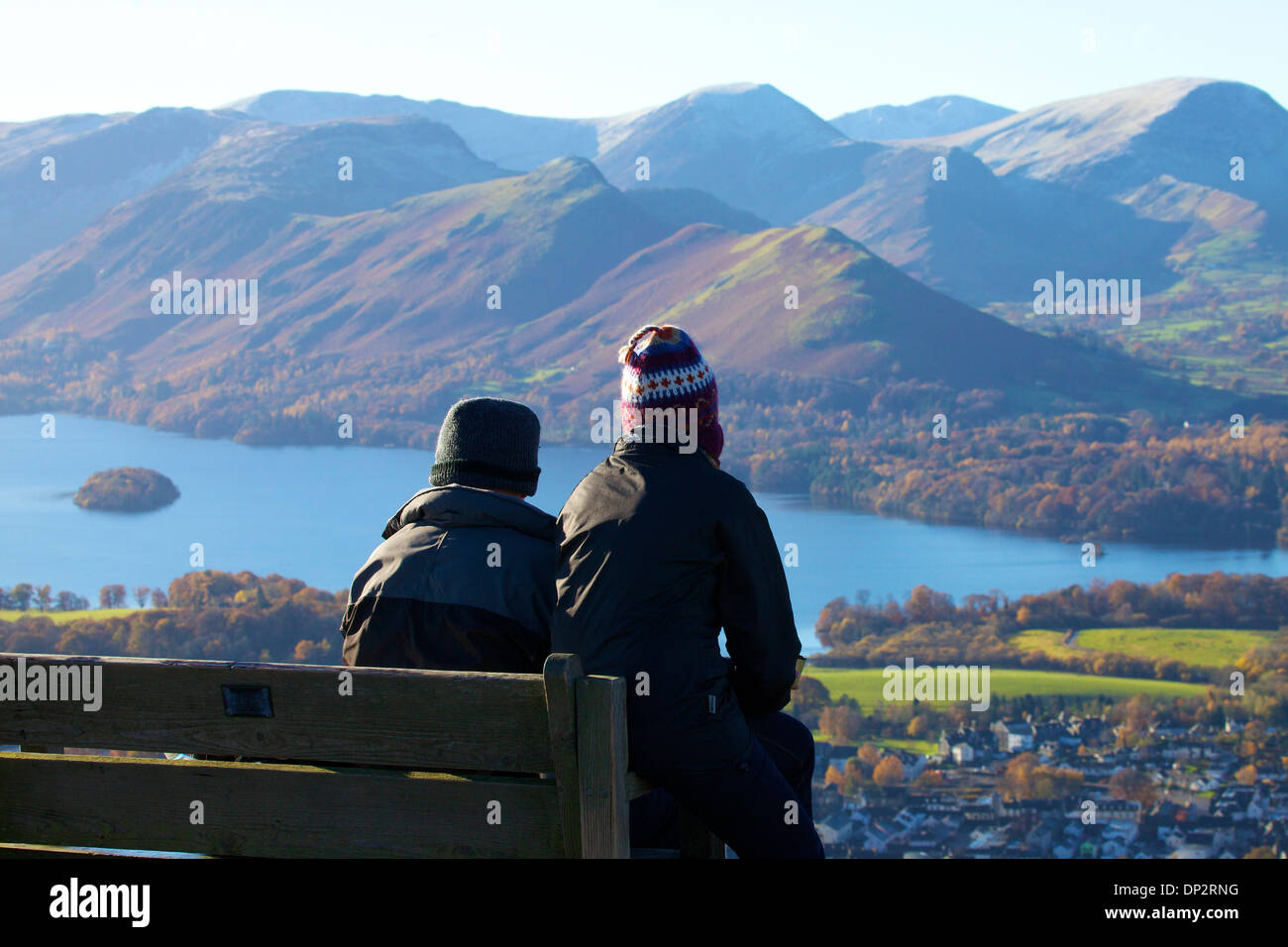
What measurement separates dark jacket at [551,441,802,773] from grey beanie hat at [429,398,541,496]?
1.48ft

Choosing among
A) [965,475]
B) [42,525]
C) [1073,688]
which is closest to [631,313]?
[965,475]

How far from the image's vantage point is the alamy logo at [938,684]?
2109 inches

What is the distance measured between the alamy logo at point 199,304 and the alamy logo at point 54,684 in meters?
184

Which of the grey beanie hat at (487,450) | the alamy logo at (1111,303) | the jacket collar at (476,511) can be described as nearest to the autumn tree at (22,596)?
the grey beanie hat at (487,450)

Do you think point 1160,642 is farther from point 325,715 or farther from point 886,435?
point 325,715

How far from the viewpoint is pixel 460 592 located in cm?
299

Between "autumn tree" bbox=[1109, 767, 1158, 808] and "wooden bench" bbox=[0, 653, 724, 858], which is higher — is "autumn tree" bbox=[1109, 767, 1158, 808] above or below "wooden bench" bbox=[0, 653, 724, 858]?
below

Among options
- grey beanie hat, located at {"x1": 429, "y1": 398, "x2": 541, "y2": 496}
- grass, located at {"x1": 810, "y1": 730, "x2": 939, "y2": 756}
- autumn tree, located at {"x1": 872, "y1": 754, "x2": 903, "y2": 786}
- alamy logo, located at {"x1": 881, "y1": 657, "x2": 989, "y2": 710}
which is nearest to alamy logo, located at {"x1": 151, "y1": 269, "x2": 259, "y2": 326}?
alamy logo, located at {"x1": 881, "y1": 657, "x2": 989, "y2": 710}

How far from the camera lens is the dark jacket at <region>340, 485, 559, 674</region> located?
2.99 metres

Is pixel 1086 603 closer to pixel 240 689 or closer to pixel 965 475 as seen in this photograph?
pixel 965 475

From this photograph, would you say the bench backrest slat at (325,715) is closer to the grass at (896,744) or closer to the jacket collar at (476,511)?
the jacket collar at (476,511)

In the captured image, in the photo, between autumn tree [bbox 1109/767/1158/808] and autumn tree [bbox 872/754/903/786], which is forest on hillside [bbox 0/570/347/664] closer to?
autumn tree [bbox 872/754/903/786]

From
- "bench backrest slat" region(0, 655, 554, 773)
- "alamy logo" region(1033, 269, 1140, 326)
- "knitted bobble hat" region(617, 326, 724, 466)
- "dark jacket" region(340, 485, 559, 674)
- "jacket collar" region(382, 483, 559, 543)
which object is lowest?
"bench backrest slat" region(0, 655, 554, 773)

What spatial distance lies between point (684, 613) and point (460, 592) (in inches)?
22.7
